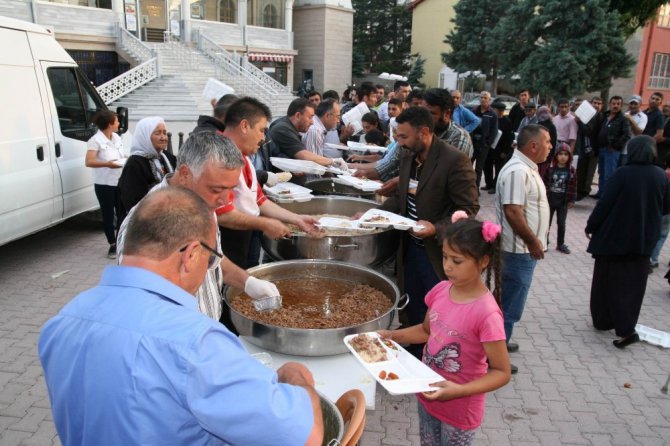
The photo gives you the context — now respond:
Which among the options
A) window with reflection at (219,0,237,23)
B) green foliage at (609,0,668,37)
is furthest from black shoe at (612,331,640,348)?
window with reflection at (219,0,237,23)

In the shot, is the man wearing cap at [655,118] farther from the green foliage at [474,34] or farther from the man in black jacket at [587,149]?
the green foliage at [474,34]

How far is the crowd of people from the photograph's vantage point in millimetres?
1080

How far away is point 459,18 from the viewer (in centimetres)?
3134

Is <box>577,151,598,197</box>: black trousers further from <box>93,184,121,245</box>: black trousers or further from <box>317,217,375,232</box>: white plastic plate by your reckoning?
<box>93,184,121,245</box>: black trousers

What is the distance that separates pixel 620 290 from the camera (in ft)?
14.8

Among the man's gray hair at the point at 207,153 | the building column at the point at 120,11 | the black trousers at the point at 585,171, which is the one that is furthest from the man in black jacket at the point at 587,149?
the building column at the point at 120,11

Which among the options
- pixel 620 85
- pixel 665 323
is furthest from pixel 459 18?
pixel 665 323

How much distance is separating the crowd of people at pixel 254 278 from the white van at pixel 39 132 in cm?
45

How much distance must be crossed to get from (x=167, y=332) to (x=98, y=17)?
25774mm

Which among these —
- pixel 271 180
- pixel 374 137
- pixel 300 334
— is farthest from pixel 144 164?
pixel 374 137

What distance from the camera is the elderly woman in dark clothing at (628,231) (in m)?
4.18

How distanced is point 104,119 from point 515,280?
516 cm

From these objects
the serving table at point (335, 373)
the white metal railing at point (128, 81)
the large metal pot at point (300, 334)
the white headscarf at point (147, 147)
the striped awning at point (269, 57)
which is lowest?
the serving table at point (335, 373)

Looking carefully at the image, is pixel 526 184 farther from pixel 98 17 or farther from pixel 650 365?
pixel 98 17
